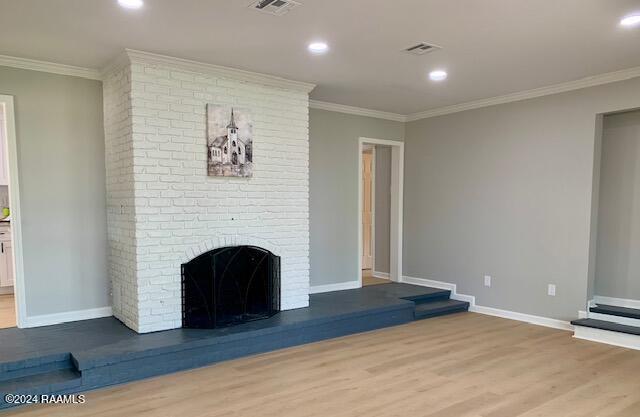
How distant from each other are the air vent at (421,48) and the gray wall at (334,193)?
2.07 metres

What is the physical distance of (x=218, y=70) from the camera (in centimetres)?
402

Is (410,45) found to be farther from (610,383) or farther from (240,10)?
(610,383)

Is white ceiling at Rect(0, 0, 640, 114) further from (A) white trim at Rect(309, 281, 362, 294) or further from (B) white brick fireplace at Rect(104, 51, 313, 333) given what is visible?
(A) white trim at Rect(309, 281, 362, 294)

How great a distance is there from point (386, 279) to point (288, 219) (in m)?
2.68

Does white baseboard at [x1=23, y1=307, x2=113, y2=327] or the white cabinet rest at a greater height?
the white cabinet

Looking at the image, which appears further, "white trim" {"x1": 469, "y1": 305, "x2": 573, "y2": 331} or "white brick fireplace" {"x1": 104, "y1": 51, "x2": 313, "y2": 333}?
"white trim" {"x1": 469, "y1": 305, "x2": 573, "y2": 331}

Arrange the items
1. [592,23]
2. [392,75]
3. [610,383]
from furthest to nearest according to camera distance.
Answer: [392,75]
[610,383]
[592,23]

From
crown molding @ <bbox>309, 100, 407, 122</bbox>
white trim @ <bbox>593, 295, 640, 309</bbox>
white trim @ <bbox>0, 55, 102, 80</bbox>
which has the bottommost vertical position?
white trim @ <bbox>593, 295, 640, 309</bbox>

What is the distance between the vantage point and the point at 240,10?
2.80m

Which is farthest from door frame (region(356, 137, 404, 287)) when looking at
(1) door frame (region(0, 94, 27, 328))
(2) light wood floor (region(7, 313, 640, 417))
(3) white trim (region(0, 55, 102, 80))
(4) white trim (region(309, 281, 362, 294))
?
(1) door frame (region(0, 94, 27, 328))

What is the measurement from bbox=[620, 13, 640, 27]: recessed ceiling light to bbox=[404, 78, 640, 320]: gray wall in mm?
1381

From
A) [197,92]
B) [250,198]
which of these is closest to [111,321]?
[250,198]

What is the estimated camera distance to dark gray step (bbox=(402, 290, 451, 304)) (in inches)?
210

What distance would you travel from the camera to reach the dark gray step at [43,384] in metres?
2.88
